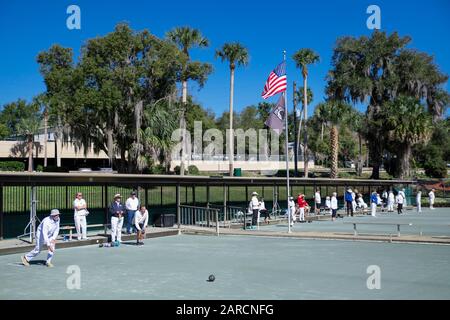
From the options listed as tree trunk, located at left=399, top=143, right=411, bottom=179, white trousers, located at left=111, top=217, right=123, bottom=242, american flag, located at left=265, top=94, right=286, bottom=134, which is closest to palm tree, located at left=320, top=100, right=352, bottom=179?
tree trunk, located at left=399, top=143, right=411, bottom=179

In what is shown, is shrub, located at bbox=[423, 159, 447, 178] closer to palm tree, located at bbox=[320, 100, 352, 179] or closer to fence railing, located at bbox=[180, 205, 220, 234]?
palm tree, located at bbox=[320, 100, 352, 179]

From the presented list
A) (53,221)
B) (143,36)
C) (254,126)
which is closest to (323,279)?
(53,221)

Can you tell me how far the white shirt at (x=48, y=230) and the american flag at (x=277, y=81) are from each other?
1267 centimetres

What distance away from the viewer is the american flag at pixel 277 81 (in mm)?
23953

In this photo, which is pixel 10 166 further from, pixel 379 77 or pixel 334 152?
pixel 379 77

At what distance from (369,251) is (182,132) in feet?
108

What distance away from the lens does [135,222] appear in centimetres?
1973

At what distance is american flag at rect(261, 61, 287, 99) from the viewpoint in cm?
2395

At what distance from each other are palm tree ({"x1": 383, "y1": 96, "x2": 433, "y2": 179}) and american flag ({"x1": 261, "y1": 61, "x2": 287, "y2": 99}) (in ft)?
119

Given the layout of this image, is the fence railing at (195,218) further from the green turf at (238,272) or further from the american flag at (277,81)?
the green turf at (238,272)

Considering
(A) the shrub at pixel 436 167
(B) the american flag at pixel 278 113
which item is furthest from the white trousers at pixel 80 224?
(A) the shrub at pixel 436 167

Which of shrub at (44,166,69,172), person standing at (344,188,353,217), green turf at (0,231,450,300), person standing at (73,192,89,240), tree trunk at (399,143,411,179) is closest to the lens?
green turf at (0,231,450,300)
